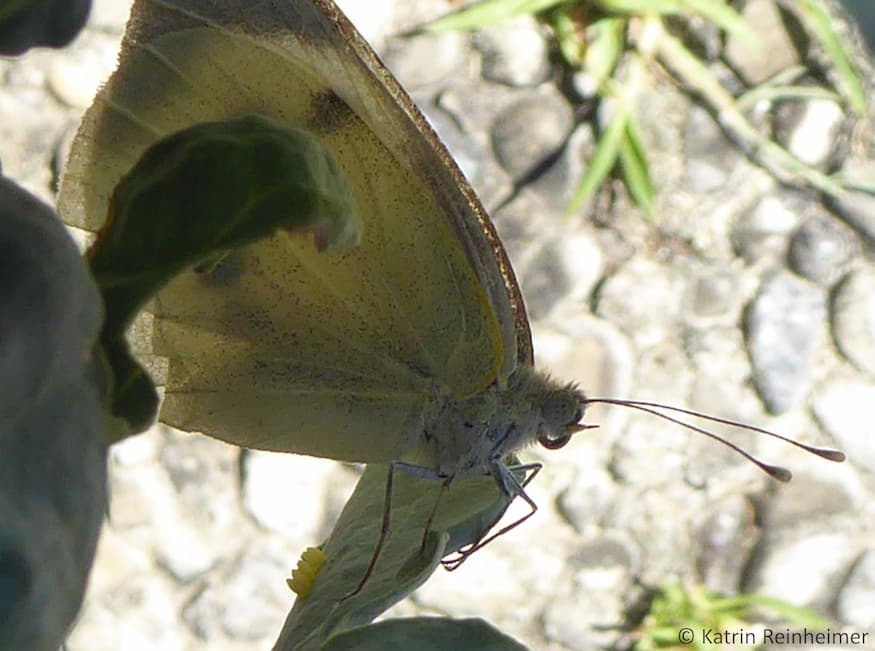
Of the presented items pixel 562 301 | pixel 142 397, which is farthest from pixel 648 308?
pixel 142 397

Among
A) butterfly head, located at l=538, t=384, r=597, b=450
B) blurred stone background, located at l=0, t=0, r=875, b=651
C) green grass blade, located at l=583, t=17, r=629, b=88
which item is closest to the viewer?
butterfly head, located at l=538, t=384, r=597, b=450

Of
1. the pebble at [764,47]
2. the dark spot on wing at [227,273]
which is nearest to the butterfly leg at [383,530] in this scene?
the dark spot on wing at [227,273]

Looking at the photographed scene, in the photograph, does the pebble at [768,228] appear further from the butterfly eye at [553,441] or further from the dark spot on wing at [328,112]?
the dark spot on wing at [328,112]

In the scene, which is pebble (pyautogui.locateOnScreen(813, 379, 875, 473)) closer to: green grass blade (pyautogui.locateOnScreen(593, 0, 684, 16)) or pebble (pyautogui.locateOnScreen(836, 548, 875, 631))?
pebble (pyautogui.locateOnScreen(836, 548, 875, 631))

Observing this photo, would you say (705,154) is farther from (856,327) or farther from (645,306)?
(856,327)

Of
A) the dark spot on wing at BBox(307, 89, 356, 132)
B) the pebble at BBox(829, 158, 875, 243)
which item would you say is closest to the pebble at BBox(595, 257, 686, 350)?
the pebble at BBox(829, 158, 875, 243)

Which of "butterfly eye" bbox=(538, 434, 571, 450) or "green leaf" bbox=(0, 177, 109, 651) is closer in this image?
"green leaf" bbox=(0, 177, 109, 651)

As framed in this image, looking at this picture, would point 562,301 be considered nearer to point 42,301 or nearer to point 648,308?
point 648,308
